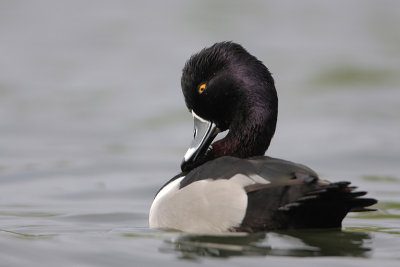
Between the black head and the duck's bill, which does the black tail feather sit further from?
the duck's bill

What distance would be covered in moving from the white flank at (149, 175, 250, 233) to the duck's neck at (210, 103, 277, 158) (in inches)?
29.1

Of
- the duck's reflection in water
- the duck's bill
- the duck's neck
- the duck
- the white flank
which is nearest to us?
the duck's reflection in water

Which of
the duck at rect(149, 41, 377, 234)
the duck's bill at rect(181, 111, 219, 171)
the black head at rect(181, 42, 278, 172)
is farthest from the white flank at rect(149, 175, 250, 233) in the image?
the black head at rect(181, 42, 278, 172)

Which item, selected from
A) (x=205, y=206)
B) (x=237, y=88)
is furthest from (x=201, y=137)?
(x=205, y=206)

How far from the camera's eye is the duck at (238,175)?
6000 mm

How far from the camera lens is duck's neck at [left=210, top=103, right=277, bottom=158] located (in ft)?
23.2

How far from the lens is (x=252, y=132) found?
279 inches

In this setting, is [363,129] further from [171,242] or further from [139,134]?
[171,242]

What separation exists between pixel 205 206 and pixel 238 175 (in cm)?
34

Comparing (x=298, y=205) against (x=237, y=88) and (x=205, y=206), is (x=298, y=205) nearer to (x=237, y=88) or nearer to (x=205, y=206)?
(x=205, y=206)

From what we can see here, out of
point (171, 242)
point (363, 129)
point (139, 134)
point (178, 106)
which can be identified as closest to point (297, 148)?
point (363, 129)

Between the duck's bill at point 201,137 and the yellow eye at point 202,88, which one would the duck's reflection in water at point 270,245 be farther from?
the yellow eye at point 202,88

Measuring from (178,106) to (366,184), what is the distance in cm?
643

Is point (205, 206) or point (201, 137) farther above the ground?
point (201, 137)
